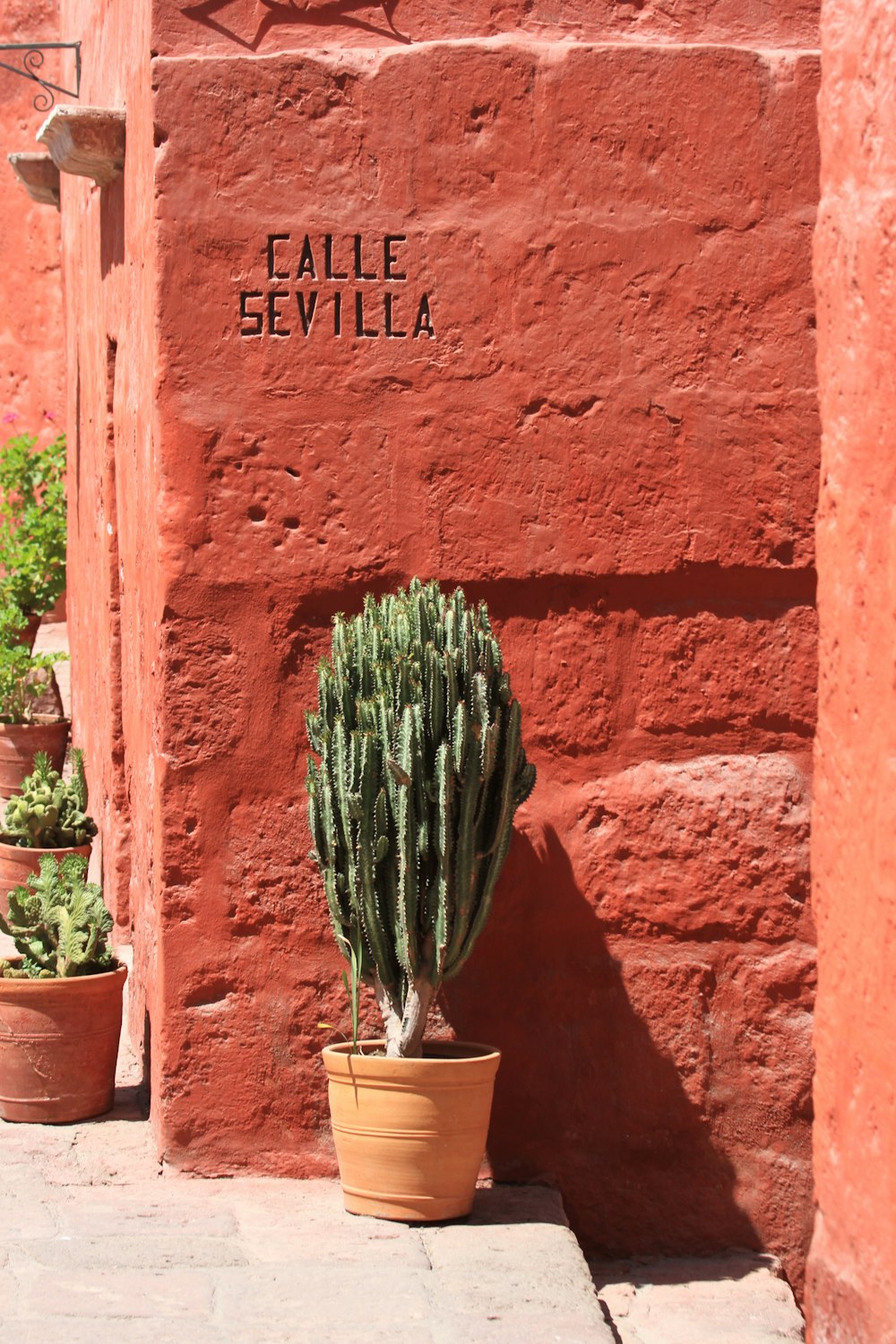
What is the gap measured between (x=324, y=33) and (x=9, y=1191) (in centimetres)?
288

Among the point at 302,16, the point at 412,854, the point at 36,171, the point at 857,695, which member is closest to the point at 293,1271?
the point at 412,854

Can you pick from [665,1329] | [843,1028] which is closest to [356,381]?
[843,1028]

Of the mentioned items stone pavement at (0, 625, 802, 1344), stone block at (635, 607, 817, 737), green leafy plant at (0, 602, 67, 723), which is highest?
stone block at (635, 607, 817, 737)

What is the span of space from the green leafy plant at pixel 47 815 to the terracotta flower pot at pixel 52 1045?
6.35ft

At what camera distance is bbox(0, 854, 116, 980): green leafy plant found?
4.52 meters

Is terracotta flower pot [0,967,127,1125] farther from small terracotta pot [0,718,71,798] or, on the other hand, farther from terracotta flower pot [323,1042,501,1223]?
small terracotta pot [0,718,71,798]

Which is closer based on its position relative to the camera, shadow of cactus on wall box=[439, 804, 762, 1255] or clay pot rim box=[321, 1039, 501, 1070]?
clay pot rim box=[321, 1039, 501, 1070]

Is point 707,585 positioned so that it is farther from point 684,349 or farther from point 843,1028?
point 843,1028

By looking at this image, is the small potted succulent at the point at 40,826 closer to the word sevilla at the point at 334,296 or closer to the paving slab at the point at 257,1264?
the paving slab at the point at 257,1264

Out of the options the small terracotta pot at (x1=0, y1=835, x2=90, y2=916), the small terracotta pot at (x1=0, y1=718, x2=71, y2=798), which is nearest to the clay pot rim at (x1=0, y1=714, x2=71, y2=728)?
the small terracotta pot at (x1=0, y1=718, x2=71, y2=798)

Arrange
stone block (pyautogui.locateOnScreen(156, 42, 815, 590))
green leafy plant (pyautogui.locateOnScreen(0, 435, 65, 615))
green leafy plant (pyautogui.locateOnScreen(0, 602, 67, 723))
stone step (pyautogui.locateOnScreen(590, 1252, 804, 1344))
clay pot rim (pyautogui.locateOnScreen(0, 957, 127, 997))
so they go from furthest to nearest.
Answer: green leafy plant (pyautogui.locateOnScreen(0, 435, 65, 615)), green leafy plant (pyautogui.locateOnScreen(0, 602, 67, 723)), clay pot rim (pyautogui.locateOnScreen(0, 957, 127, 997)), stone block (pyautogui.locateOnScreen(156, 42, 815, 590)), stone step (pyautogui.locateOnScreen(590, 1252, 804, 1344))

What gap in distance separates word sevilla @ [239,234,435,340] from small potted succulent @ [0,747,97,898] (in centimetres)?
273

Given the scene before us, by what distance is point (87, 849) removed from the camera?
6473 mm

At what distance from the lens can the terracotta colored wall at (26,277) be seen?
13094 millimetres
